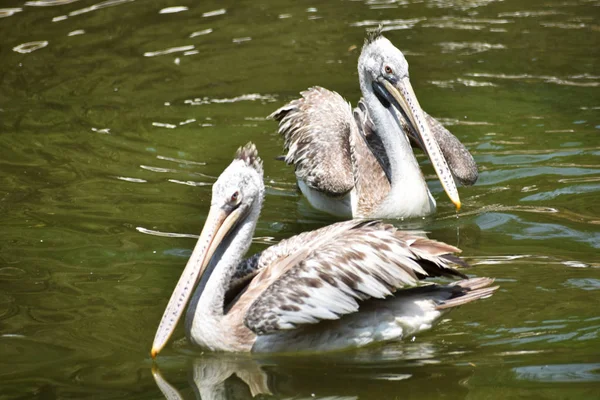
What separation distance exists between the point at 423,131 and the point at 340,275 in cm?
231

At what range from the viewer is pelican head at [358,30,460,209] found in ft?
24.6

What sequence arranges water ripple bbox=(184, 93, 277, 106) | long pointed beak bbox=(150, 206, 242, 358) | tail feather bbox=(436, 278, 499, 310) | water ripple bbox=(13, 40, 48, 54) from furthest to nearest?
water ripple bbox=(13, 40, 48, 54) → water ripple bbox=(184, 93, 277, 106) → tail feather bbox=(436, 278, 499, 310) → long pointed beak bbox=(150, 206, 242, 358)

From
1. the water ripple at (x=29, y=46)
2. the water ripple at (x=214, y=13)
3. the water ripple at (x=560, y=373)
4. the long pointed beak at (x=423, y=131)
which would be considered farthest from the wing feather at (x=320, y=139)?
the water ripple at (x=214, y=13)

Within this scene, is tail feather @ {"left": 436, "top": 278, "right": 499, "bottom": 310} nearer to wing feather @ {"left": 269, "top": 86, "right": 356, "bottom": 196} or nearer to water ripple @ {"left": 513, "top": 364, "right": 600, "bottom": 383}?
water ripple @ {"left": 513, "top": 364, "right": 600, "bottom": 383}

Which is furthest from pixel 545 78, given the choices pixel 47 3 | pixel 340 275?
pixel 47 3

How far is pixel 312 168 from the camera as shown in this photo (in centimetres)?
793

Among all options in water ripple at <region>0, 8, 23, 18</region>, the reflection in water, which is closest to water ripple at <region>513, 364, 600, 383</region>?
the reflection in water

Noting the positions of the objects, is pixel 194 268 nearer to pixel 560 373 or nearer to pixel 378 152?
pixel 560 373

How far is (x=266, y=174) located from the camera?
8898 mm

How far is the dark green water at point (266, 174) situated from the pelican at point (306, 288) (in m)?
0.13

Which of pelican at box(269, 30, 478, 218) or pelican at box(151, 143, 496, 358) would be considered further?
pelican at box(269, 30, 478, 218)

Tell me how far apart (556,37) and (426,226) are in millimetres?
4691

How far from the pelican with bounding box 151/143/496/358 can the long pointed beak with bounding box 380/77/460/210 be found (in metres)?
1.59

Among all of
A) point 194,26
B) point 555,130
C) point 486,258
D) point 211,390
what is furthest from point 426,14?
point 211,390
